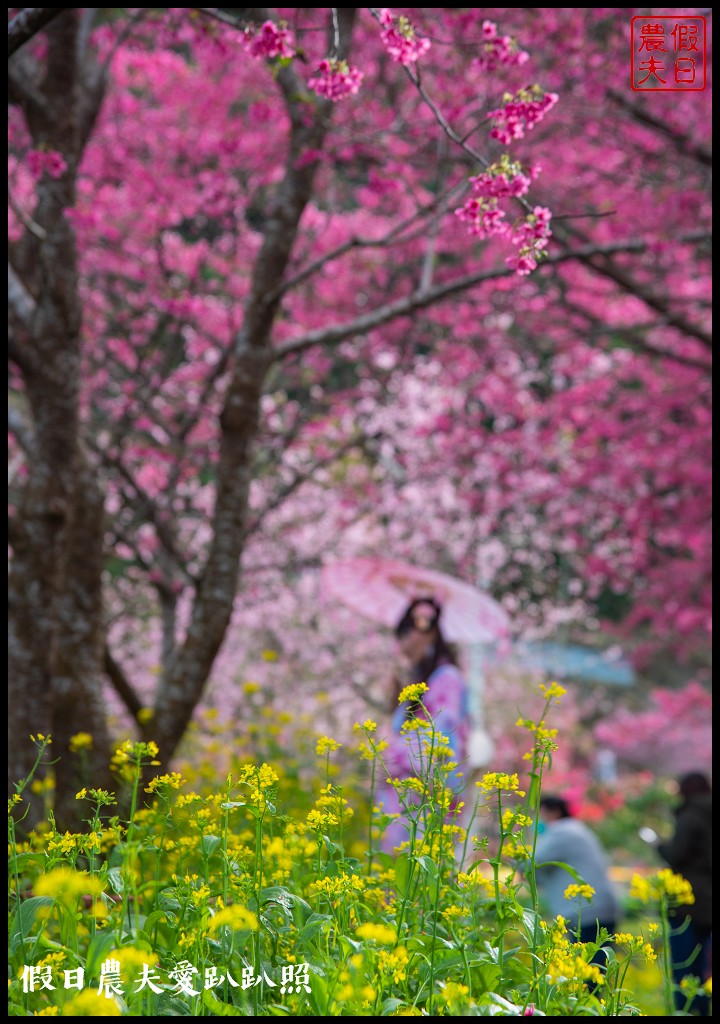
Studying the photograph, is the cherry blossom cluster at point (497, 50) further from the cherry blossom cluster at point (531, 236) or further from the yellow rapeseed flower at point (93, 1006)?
the yellow rapeseed flower at point (93, 1006)

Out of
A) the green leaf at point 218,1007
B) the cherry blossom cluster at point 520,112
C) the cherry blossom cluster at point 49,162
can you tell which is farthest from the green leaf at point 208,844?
the cherry blossom cluster at point 49,162

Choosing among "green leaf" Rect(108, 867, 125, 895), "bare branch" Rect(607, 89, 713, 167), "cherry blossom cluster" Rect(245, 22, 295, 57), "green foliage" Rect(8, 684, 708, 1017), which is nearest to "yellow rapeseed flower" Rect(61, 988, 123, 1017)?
"green foliage" Rect(8, 684, 708, 1017)

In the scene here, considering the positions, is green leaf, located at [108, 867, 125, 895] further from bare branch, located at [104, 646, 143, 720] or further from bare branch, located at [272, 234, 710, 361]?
bare branch, located at [272, 234, 710, 361]

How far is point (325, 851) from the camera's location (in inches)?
78.6

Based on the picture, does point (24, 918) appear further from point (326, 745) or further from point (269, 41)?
point (269, 41)

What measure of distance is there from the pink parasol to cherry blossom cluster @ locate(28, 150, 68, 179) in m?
3.44

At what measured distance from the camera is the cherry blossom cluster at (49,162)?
141 inches

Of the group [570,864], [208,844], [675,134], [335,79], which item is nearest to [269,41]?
[335,79]

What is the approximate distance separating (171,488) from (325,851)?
5406mm

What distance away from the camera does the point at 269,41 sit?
2553mm

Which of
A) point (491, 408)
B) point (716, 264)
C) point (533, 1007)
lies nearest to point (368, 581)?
point (716, 264)

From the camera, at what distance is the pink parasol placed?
6.40 m

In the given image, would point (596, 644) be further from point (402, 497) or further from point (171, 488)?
point (171, 488)

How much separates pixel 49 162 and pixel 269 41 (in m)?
1.41
